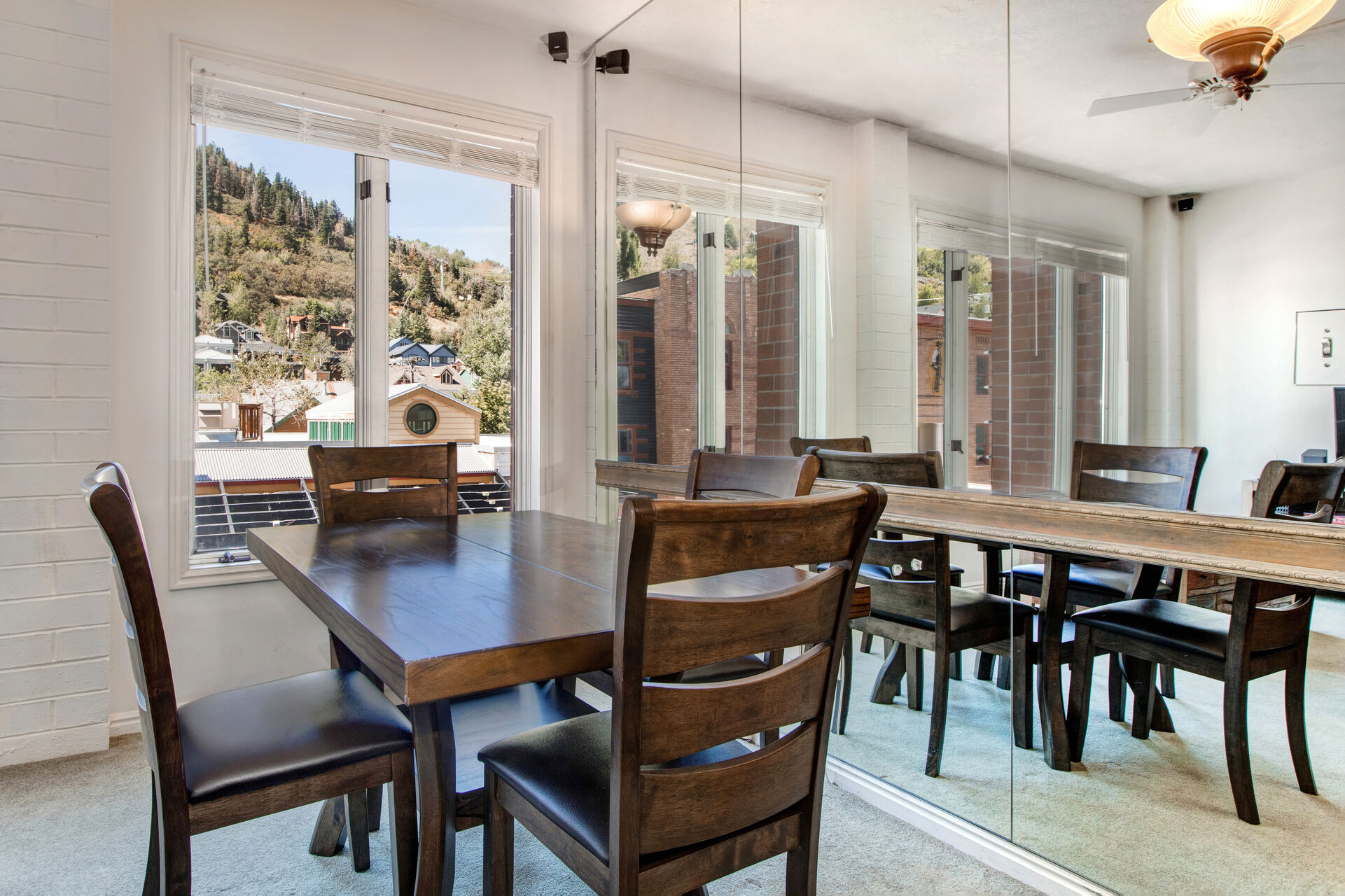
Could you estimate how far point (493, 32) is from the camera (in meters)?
3.46

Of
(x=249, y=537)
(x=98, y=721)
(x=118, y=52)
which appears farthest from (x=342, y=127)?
(x=98, y=721)

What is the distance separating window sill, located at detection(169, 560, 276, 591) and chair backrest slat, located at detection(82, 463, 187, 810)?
177cm

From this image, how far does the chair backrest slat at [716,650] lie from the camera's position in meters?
0.92

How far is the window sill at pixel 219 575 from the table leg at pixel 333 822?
1154 millimetres

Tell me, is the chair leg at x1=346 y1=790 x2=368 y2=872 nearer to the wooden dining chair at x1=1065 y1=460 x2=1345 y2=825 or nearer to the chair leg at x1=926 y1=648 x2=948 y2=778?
the chair leg at x1=926 y1=648 x2=948 y2=778

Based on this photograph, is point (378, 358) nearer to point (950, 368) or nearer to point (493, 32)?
point (493, 32)

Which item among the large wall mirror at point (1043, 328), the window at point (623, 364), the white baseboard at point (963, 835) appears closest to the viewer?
the large wall mirror at point (1043, 328)

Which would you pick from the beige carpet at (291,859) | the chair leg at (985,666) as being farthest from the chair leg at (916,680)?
the beige carpet at (291,859)

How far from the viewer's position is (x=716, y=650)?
3.26ft

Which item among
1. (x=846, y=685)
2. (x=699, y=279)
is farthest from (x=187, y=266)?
(x=846, y=685)

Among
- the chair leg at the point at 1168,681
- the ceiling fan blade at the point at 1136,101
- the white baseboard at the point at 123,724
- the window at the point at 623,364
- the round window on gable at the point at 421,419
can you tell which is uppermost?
the ceiling fan blade at the point at 1136,101

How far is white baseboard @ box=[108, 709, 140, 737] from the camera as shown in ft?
8.89

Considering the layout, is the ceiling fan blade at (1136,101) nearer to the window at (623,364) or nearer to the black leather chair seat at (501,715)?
the black leather chair seat at (501,715)

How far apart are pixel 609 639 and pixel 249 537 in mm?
1378
